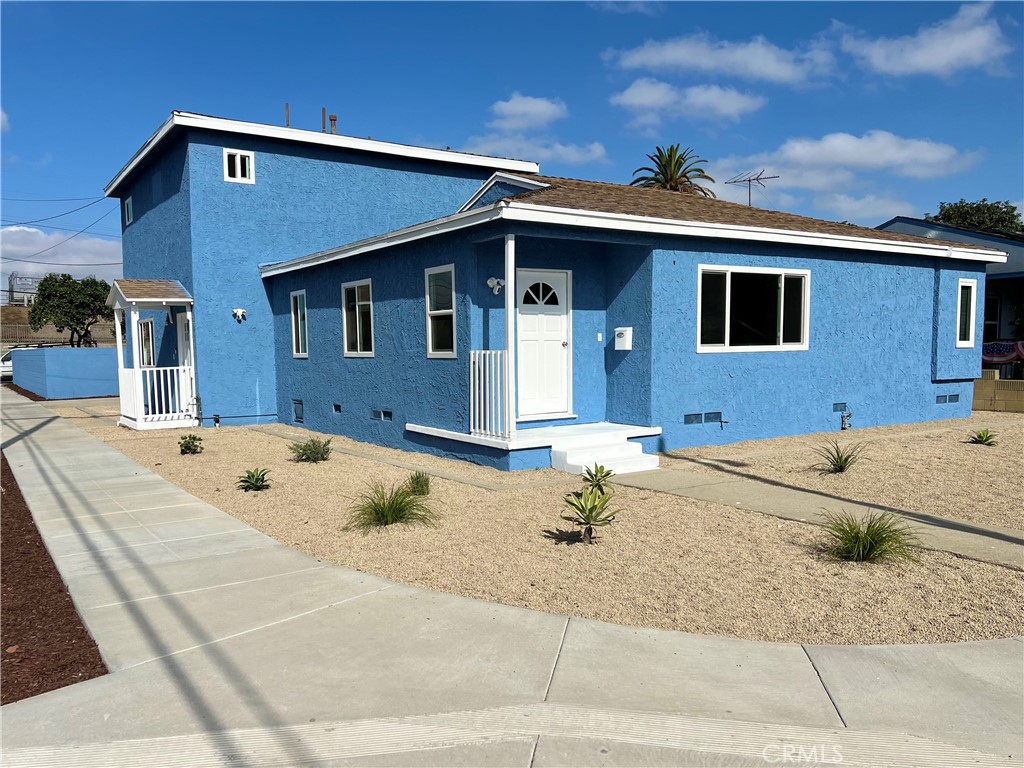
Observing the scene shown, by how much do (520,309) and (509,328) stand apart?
1.37 meters

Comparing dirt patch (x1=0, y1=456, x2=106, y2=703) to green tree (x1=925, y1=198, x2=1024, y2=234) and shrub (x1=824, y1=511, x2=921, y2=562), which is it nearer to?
shrub (x1=824, y1=511, x2=921, y2=562)

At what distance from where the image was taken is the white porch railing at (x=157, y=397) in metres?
14.9

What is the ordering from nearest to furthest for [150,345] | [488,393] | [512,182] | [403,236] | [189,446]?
[488,393]
[403,236]
[189,446]
[512,182]
[150,345]

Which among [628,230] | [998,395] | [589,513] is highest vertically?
[628,230]

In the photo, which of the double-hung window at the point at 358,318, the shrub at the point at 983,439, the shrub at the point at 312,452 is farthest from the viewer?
the double-hung window at the point at 358,318

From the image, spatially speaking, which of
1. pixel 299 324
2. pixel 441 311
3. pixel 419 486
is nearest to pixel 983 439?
pixel 441 311

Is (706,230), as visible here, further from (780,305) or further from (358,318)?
(358,318)

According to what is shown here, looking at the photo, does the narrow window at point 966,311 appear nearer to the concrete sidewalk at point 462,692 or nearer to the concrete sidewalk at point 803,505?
the concrete sidewalk at point 803,505

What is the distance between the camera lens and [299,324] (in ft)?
49.7

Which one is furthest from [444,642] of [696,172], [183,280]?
[696,172]

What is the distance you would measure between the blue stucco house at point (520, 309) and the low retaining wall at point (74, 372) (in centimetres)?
1077

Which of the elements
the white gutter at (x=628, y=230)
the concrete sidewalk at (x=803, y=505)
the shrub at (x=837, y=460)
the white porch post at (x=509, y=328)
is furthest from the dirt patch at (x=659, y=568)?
the white gutter at (x=628, y=230)

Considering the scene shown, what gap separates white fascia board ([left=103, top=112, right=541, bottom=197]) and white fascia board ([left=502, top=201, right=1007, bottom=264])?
28.4ft

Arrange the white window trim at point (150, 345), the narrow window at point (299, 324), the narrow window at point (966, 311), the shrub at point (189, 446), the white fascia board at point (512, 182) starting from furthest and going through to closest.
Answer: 1. the white window trim at point (150, 345)
2. the narrow window at point (299, 324)
3. the narrow window at point (966, 311)
4. the white fascia board at point (512, 182)
5. the shrub at point (189, 446)
